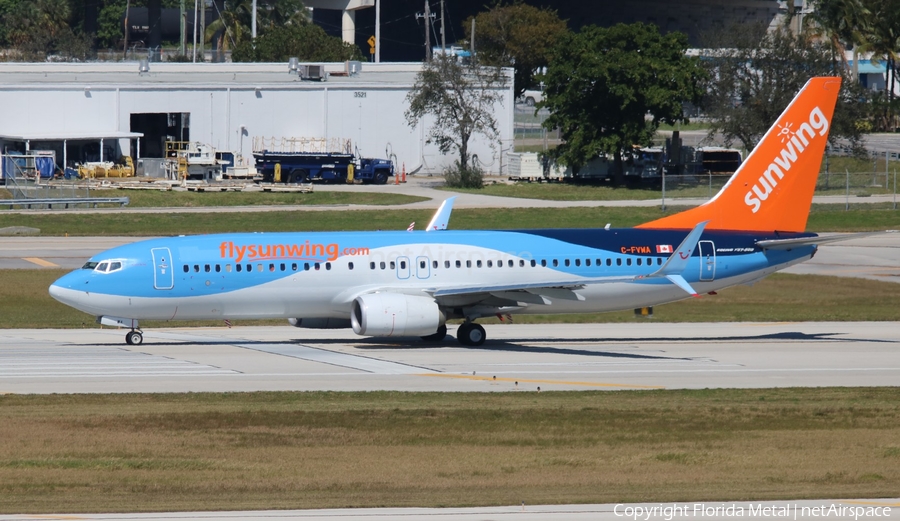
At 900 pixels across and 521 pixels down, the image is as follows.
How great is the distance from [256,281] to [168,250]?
2.90m

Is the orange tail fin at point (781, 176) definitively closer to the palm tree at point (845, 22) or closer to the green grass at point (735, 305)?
the green grass at point (735, 305)

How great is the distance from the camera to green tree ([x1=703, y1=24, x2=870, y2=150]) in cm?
9681

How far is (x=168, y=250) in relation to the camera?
35.3 metres

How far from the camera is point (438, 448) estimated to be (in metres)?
22.2

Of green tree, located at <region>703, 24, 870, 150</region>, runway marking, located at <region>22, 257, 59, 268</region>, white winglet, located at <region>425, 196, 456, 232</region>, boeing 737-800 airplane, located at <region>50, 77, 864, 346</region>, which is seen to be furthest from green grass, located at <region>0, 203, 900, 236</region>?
boeing 737-800 airplane, located at <region>50, 77, 864, 346</region>

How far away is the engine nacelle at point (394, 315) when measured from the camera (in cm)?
3394

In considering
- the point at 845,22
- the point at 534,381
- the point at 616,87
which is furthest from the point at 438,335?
the point at 845,22

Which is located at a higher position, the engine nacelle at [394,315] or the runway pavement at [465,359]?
the engine nacelle at [394,315]

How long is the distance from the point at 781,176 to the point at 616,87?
55780 mm

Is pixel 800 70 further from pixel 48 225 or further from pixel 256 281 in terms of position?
pixel 256 281

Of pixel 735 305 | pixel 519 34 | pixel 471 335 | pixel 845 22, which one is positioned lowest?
pixel 735 305

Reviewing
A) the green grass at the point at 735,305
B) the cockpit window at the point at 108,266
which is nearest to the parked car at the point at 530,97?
the green grass at the point at 735,305

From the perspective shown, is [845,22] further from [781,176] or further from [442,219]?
[442,219]

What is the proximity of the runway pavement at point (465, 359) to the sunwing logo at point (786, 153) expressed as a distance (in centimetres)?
478
